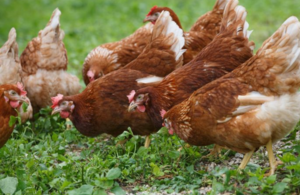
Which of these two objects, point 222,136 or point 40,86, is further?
point 40,86

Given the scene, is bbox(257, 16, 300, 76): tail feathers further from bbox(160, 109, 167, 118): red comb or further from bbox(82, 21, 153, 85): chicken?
bbox(82, 21, 153, 85): chicken

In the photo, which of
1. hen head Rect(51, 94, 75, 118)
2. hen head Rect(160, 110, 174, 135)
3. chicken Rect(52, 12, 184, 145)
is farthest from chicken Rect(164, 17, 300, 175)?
hen head Rect(51, 94, 75, 118)

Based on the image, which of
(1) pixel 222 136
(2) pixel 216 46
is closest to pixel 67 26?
(2) pixel 216 46

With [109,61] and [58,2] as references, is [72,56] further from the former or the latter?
[58,2]

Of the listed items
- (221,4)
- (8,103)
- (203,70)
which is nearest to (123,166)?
(203,70)

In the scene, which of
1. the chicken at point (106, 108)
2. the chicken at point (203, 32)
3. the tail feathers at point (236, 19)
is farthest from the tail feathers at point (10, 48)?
the tail feathers at point (236, 19)

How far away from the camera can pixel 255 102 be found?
4.05m

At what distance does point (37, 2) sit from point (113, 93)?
30.7ft

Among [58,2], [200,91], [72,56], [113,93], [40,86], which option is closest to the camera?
[200,91]

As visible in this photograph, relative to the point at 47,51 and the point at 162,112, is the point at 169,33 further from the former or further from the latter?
the point at 47,51

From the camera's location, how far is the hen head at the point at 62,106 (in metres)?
5.11

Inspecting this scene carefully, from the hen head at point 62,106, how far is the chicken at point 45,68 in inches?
47.0

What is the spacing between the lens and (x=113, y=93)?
515cm

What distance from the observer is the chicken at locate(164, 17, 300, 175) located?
13.1ft
